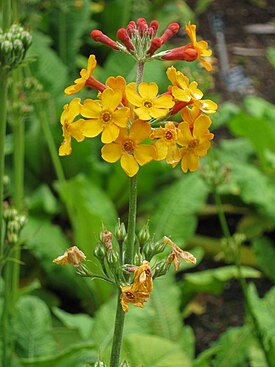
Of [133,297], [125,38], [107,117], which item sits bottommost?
[133,297]

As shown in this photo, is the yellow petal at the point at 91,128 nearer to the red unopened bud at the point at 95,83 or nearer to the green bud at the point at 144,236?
the red unopened bud at the point at 95,83

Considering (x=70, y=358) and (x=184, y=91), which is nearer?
(x=184, y=91)

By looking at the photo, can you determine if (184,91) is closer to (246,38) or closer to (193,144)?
(193,144)

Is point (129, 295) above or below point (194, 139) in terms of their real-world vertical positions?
below

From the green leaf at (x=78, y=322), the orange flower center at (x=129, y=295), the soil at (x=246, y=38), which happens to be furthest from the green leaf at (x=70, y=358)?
the soil at (x=246, y=38)

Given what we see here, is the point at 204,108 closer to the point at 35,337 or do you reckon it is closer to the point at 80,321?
the point at 35,337

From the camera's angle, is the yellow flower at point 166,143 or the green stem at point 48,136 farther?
the green stem at point 48,136

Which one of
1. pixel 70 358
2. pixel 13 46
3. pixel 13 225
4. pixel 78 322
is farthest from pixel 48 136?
pixel 13 46

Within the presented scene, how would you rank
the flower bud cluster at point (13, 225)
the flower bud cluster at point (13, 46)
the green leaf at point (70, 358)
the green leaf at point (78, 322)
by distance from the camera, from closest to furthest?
the flower bud cluster at point (13, 46) < the flower bud cluster at point (13, 225) < the green leaf at point (70, 358) < the green leaf at point (78, 322)
